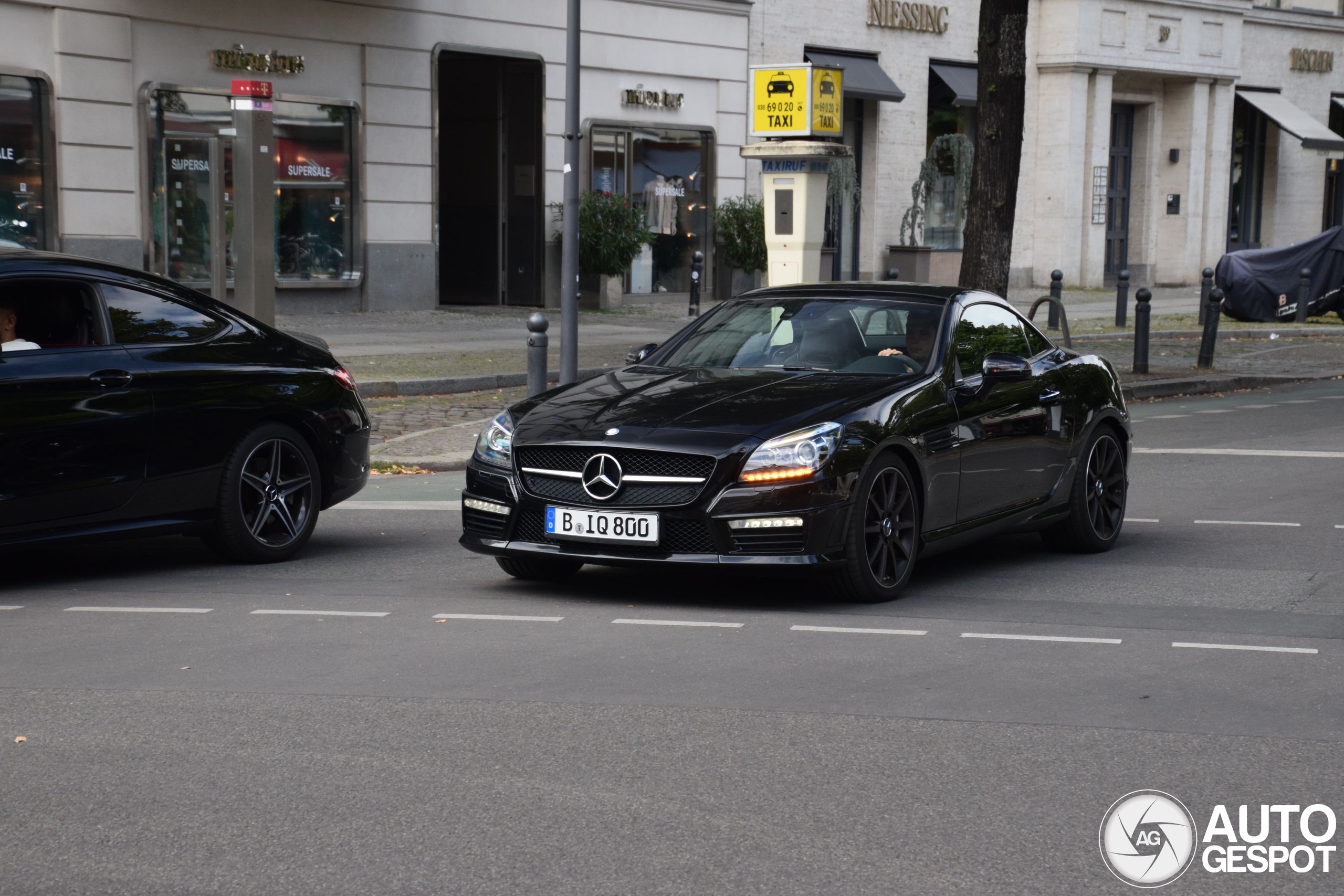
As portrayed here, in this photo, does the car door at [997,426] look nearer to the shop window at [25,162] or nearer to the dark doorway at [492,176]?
the shop window at [25,162]

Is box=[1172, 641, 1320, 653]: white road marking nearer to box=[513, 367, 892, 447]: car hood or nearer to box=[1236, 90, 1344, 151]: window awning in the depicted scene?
box=[513, 367, 892, 447]: car hood

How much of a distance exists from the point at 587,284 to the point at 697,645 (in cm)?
2214

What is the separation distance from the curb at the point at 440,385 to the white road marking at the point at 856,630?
31.0 ft

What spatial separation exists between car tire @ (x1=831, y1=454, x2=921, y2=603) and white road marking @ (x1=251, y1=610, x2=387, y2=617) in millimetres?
1959

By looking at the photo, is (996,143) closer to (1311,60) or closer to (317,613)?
(317,613)

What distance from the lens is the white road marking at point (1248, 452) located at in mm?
13695

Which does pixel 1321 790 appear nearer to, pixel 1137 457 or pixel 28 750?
pixel 28 750

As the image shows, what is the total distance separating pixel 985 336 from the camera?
870cm

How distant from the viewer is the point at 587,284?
28641 mm

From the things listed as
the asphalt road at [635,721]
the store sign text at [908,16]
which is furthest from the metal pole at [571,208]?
the store sign text at [908,16]

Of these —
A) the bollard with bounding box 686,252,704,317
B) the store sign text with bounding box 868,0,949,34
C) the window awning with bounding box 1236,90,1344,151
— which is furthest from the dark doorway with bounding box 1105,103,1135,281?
the bollard with bounding box 686,252,704,317

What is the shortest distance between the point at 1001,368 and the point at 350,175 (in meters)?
18.4

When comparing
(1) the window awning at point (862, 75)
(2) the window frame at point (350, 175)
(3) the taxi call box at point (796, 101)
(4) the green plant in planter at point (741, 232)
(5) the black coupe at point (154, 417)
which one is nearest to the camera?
(5) the black coupe at point (154, 417)

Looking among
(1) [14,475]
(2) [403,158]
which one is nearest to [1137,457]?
(1) [14,475]
